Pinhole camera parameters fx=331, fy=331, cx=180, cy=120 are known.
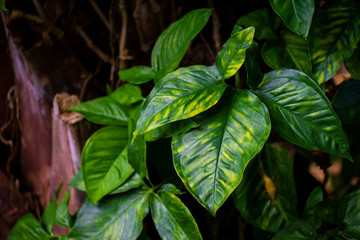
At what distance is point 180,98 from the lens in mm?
661

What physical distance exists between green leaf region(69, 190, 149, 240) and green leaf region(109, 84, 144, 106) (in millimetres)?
262

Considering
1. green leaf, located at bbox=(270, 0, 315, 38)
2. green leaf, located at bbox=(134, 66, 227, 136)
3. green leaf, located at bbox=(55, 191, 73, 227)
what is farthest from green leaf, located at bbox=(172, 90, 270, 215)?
green leaf, located at bbox=(55, 191, 73, 227)

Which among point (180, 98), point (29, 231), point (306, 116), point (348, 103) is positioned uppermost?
point (180, 98)

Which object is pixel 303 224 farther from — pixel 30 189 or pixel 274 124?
pixel 30 189

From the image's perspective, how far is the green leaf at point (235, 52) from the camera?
0.68 m

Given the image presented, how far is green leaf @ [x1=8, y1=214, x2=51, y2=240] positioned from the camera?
108 cm

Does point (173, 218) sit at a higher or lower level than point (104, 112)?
lower

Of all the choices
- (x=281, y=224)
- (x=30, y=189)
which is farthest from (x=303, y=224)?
(x=30, y=189)

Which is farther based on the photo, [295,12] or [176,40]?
[176,40]

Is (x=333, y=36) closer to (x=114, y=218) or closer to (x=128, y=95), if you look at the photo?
(x=128, y=95)

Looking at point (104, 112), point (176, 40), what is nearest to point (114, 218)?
point (104, 112)

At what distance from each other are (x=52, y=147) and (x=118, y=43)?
49cm

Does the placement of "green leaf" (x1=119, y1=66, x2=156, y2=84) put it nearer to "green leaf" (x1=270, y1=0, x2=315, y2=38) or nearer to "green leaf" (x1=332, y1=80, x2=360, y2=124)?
"green leaf" (x1=270, y1=0, x2=315, y2=38)

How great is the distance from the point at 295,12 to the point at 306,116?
0.22 m
